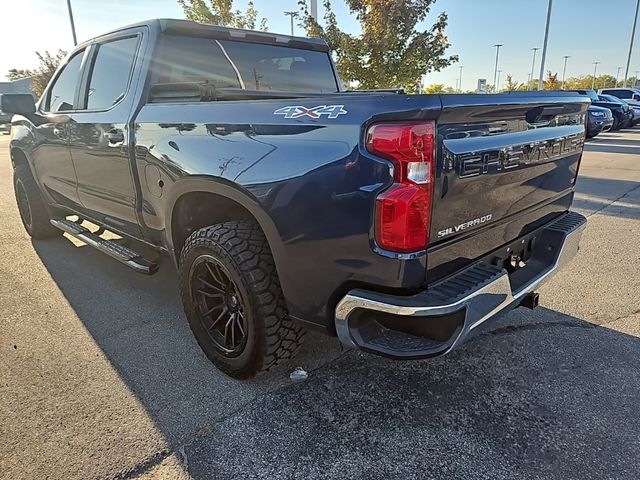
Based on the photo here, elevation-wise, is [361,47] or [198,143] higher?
[361,47]

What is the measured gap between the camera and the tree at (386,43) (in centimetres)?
1410

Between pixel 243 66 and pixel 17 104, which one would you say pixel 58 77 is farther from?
pixel 243 66

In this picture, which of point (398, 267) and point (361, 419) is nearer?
point (398, 267)

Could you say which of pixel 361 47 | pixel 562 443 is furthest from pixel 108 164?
pixel 361 47

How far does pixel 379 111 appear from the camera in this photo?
72.4 inches

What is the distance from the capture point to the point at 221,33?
3.65 metres

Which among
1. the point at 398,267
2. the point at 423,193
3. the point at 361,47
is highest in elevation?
the point at 361,47

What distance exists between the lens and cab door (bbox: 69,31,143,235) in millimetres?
3289

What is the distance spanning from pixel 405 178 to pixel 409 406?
130cm

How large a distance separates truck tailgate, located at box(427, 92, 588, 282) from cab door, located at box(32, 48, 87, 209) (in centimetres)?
330

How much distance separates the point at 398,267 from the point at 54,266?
13.2ft

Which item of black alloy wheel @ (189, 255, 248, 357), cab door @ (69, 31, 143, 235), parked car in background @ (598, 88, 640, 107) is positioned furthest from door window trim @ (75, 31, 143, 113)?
parked car in background @ (598, 88, 640, 107)

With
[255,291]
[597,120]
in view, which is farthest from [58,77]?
[597,120]

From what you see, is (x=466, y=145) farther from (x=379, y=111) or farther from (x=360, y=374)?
(x=360, y=374)
